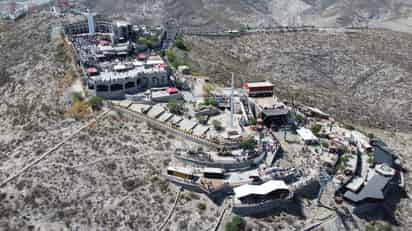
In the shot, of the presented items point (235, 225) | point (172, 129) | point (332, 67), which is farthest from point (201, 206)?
point (332, 67)

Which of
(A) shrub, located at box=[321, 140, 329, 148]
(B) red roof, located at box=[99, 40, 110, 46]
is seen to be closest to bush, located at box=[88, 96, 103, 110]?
(B) red roof, located at box=[99, 40, 110, 46]

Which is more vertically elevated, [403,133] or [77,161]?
[77,161]

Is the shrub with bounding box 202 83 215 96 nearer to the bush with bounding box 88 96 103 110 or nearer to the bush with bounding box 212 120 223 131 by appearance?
the bush with bounding box 212 120 223 131

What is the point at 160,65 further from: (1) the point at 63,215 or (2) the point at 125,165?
(1) the point at 63,215

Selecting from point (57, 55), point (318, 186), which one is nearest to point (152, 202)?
point (318, 186)

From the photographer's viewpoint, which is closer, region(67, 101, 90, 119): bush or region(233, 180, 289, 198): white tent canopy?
region(233, 180, 289, 198): white tent canopy

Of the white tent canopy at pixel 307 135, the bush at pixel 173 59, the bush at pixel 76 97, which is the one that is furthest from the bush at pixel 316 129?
the bush at pixel 76 97
